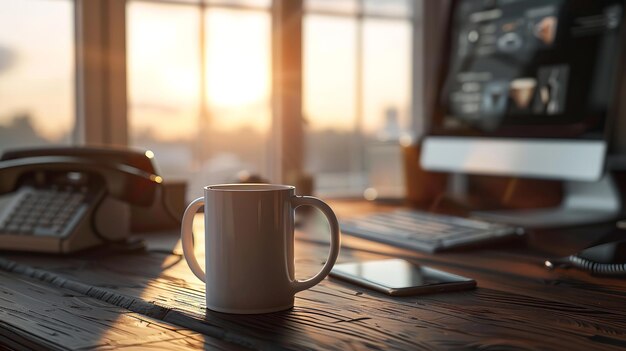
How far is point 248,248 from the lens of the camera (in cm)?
73

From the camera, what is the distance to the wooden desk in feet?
2.09

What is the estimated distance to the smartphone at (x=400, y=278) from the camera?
825mm

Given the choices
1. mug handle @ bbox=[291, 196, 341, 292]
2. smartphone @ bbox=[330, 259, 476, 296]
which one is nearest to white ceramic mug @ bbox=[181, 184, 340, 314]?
mug handle @ bbox=[291, 196, 341, 292]

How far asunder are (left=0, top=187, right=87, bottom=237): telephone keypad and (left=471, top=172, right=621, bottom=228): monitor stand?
800 mm

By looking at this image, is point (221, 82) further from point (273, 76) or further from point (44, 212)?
point (44, 212)

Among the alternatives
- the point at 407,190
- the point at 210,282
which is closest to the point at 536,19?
the point at 407,190

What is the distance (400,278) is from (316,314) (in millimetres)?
183

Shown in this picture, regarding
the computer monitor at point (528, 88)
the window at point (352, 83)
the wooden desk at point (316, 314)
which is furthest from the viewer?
the window at point (352, 83)

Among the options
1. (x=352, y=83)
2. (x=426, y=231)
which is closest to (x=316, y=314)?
(x=426, y=231)

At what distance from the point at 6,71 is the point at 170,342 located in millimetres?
1340

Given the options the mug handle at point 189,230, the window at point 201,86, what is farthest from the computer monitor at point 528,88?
the mug handle at point 189,230

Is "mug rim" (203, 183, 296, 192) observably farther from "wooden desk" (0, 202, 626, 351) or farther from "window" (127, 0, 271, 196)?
"window" (127, 0, 271, 196)

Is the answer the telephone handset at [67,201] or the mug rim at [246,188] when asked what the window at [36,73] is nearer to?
the telephone handset at [67,201]

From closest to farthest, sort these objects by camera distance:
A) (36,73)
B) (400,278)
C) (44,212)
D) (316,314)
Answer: (316,314) → (400,278) → (44,212) → (36,73)
